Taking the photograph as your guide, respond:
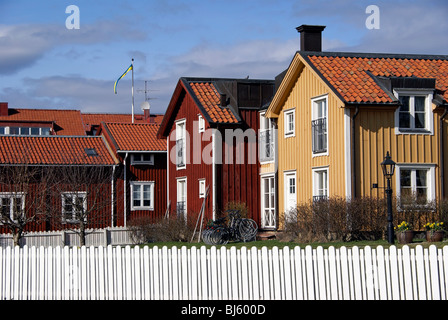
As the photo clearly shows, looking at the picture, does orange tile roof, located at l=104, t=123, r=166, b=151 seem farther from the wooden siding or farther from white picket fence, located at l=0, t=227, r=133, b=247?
the wooden siding

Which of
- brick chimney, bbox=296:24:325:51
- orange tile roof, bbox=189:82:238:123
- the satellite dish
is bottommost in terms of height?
orange tile roof, bbox=189:82:238:123

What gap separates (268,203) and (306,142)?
441cm

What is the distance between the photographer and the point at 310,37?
94.0ft

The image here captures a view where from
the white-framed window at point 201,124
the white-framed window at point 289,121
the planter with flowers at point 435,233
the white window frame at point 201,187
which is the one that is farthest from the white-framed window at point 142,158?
the planter with flowers at point 435,233

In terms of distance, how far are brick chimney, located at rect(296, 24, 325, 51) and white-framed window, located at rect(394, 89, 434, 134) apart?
5224 mm

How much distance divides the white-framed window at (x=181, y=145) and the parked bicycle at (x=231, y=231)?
7229mm

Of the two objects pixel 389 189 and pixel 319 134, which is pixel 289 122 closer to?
pixel 319 134

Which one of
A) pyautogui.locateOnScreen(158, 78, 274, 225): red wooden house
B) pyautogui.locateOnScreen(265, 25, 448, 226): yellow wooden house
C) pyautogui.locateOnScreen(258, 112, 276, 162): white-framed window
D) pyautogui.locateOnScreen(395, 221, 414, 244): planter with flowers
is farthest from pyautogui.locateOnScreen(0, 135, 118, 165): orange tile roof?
pyautogui.locateOnScreen(395, 221, 414, 244): planter with flowers

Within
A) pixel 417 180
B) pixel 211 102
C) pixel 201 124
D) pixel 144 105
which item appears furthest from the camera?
pixel 144 105

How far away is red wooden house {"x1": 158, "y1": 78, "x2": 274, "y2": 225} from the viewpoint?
99.8ft

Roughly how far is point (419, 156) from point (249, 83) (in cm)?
910

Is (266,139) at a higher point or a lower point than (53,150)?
lower

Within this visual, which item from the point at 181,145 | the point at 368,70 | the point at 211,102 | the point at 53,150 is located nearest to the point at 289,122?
the point at 368,70

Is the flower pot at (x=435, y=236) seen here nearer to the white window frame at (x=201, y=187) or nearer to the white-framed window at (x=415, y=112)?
the white-framed window at (x=415, y=112)
